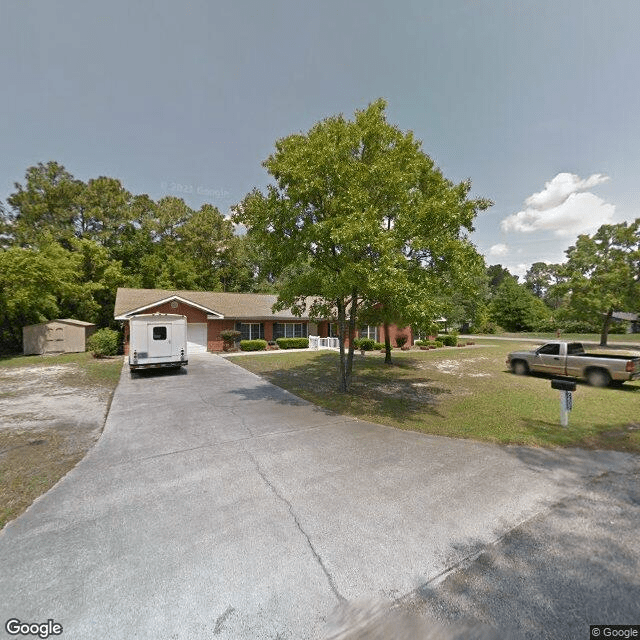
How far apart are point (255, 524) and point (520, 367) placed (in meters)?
14.9

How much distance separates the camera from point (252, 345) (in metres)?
23.3

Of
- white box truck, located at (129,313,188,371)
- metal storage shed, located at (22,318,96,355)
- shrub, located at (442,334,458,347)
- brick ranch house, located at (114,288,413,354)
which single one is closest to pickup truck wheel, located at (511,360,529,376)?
brick ranch house, located at (114,288,413,354)

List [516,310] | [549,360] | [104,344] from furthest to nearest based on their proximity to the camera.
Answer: [516,310] < [104,344] < [549,360]

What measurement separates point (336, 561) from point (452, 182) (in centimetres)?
1140

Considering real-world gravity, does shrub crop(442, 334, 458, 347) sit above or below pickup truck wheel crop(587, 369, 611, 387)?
above

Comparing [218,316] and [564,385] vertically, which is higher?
[218,316]

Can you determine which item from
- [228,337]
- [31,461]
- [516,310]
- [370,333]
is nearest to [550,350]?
[370,333]

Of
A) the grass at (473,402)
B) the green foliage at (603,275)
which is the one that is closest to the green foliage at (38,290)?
the grass at (473,402)

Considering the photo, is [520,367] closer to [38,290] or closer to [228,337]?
[228,337]

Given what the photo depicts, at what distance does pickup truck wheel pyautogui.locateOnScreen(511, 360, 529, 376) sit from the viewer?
14.3 m

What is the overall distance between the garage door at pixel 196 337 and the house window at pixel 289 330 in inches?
227

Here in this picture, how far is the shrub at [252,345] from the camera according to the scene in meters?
23.2

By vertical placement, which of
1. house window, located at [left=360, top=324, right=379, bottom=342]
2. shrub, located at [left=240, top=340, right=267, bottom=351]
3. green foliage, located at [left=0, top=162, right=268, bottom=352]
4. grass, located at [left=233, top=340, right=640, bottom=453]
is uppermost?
green foliage, located at [left=0, top=162, right=268, bottom=352]

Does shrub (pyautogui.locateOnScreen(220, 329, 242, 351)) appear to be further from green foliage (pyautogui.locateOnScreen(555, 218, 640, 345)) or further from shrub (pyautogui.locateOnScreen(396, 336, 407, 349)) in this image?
green foliage (pyautogui.locateOnScreen(555, 218, 640, 345))
